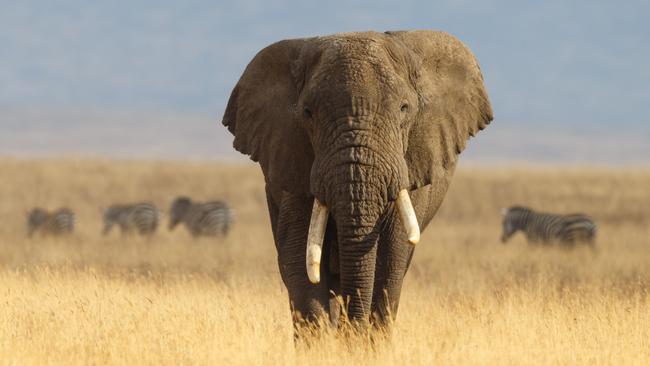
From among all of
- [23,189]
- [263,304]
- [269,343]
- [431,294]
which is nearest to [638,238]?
[431,294]

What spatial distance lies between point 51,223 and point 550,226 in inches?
422

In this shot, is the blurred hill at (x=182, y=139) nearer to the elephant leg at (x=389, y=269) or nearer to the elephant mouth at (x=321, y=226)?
the elephant leg at (x=389, y=269)

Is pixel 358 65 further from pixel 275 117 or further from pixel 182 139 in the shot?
pixel 182 139

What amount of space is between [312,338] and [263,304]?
13.0 feet

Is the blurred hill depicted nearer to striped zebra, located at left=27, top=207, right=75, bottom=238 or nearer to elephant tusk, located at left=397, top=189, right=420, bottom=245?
striped zebra, located at left=27, top=207, right=75, bottom=238

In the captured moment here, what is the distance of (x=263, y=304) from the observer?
12953 millimetres

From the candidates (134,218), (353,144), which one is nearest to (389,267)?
(353,144)

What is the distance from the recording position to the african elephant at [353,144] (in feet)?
27.5

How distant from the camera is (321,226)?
28.1ft

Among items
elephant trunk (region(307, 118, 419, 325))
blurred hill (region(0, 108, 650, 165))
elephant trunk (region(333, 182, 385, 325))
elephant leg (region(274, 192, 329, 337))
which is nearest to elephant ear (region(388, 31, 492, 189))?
elephant trunk (region(307, 118, 419, 325))

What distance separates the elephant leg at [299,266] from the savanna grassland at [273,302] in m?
0.27

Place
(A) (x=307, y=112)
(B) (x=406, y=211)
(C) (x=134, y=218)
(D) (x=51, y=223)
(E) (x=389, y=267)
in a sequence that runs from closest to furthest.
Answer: (B) (x=406, y=211) < (A) (x=307, y=112) < (E) (x=389, y=267) < (D) (x=51, y=223) < (C) (x=134, y=218)

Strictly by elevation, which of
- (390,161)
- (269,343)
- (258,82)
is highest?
Answer: (258,82)

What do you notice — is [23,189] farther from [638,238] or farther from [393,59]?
[393,59]
